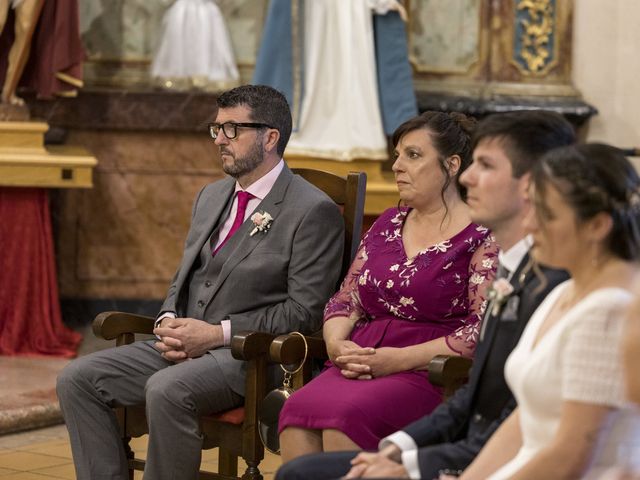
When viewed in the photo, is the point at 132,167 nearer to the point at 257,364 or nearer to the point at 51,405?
the point at 51,405

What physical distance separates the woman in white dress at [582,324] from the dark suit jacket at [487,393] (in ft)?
0.96

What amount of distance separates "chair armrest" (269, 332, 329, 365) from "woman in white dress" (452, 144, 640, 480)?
1.19 m

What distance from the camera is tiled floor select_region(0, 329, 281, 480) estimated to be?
4.59 metres

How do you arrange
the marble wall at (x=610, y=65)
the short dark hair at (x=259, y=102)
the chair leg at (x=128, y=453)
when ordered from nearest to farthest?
the chair leg at (x=128, y=453) → the short dark hair at (x=259, y=102) → the marble wall at (x=610, y=65)

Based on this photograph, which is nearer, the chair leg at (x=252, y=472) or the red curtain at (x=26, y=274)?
the chair leg at (x=252, y=472)

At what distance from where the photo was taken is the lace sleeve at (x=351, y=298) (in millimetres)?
3562

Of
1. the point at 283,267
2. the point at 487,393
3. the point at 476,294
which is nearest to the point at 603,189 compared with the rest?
the point at 487,393

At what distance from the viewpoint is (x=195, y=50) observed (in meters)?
6.64

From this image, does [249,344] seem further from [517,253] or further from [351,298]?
[517,253]

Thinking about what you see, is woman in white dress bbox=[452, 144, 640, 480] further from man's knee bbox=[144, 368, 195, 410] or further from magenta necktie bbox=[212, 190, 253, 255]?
magenta necktie bbox=[212, 190, 253, 255]

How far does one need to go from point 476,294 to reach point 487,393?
678 mm

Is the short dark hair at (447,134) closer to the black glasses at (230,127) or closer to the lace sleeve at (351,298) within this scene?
the lace sleeve at (351,298)

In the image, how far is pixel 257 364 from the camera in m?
3.50

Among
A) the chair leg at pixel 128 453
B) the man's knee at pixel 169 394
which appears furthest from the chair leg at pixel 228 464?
the man's knee at pixel 169 394
